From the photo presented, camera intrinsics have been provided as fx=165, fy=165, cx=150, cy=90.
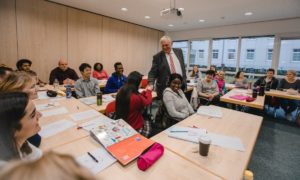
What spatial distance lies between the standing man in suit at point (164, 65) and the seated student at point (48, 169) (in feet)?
8.09

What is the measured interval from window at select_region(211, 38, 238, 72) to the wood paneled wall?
A: 3.30m

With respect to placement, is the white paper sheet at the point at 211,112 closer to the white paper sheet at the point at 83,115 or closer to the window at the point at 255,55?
the white paper sheet at the point at 83,115

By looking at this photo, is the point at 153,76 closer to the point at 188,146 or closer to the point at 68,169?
the point at 188,146

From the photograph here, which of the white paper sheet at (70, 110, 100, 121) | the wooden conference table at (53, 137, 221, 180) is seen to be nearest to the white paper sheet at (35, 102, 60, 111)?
the white paper sheet at (70, 110, 100, 121)

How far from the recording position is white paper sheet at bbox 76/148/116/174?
0.98 m

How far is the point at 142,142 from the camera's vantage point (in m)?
1.24

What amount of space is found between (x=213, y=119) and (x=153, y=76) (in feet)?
4.39

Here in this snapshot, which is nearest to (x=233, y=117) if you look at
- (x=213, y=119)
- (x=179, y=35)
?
(x=213, y=119)

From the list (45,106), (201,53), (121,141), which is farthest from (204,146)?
(201,53)

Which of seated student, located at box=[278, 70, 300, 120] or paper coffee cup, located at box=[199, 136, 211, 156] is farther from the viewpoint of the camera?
seated student, located at box=[278, 70, 300, 120]

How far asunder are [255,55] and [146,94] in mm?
5770

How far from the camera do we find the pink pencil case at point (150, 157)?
3.23ft

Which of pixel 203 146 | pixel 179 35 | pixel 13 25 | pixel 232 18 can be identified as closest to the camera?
pixel 203 146

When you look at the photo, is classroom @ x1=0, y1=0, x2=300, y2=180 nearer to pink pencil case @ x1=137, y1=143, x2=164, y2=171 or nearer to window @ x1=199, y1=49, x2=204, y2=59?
pink pencil case @ x1=137, y1=143, x2=164, y2=171
